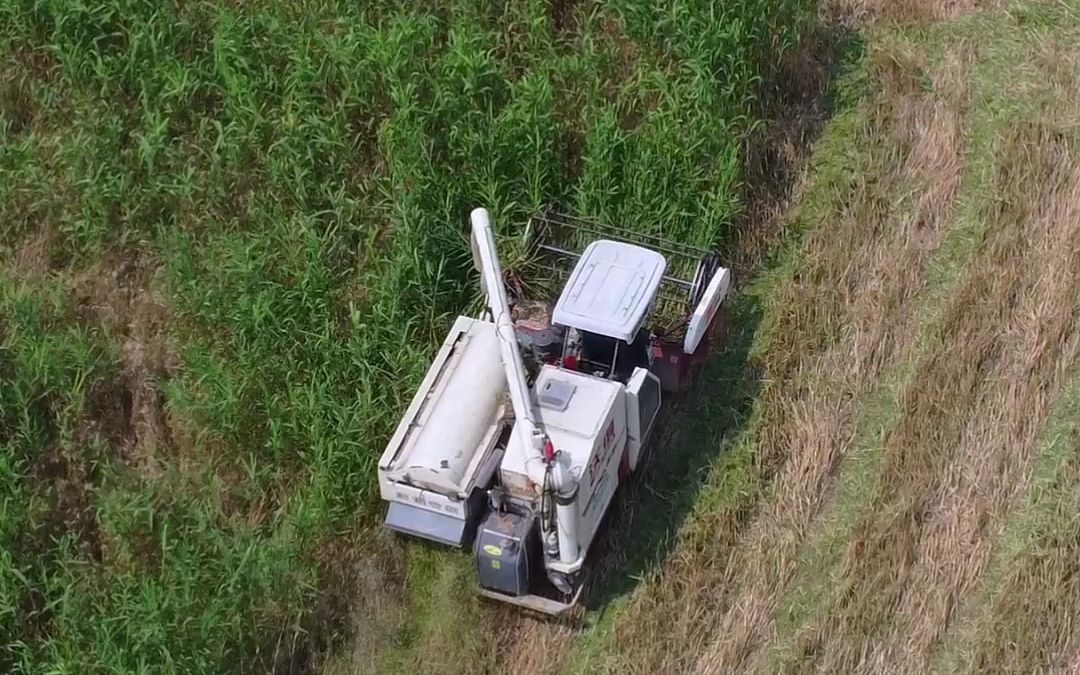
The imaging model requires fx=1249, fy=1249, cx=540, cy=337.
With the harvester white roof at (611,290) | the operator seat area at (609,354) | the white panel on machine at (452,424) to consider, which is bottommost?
the white panel on machine at (452,424)

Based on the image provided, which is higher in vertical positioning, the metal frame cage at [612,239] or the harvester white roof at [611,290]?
the harvester white roof at [611,290]

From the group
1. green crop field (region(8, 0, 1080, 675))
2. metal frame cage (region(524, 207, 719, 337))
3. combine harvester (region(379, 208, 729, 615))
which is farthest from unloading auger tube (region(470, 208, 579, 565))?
metal frame cage (region(524, 207, 719, 337))

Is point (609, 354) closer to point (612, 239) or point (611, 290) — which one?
point (611, 290)

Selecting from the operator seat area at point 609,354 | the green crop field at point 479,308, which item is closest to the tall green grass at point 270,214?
the green crop field at point 479,308

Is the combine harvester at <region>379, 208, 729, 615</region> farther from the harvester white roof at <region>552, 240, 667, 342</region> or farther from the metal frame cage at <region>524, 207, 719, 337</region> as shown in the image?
the metal frame cage at <region>524, 207, 719, 337</region>

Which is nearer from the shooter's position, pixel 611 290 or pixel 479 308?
pixel 611 290

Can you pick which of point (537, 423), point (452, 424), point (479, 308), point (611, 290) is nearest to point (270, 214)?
point (479, 308)

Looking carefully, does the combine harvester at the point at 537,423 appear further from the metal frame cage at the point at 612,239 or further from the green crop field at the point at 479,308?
the green crop field at the point at 479,308

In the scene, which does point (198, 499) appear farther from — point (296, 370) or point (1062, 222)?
point (1062, 222)
